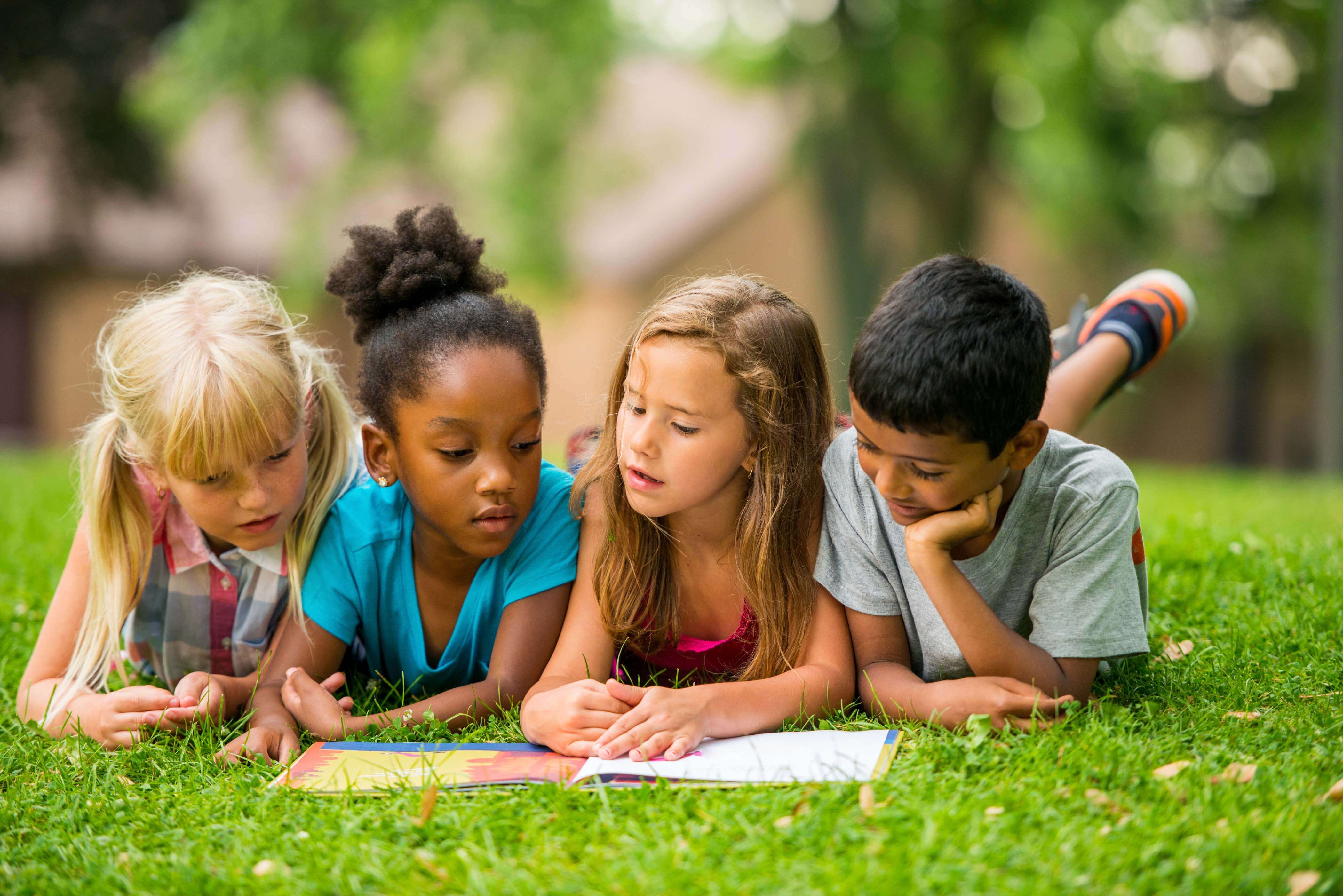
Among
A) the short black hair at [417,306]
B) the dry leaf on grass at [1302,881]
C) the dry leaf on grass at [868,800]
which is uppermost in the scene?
the short black hair at [417,306]

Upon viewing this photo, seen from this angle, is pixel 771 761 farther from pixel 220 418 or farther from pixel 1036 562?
pixel 220 418

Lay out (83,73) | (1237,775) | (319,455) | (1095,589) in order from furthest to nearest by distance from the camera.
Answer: (83,73) → (319,455) → (1095,589) → (1237,775)

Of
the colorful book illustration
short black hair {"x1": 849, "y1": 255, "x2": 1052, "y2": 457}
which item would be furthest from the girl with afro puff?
short black hair {"x1": 849, "y1": 255, "x2": 1052, "y2": 457}

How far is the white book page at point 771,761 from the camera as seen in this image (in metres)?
2.48

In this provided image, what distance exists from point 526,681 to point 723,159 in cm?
2048

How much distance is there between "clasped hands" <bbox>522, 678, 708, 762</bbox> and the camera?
2.63 m

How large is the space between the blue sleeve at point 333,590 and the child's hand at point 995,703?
A: 67.8 inches

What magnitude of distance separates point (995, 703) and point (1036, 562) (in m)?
0.47

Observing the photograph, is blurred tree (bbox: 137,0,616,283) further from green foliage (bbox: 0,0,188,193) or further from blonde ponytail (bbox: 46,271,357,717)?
blonde ponytail (bbox: 46,271,357,717)

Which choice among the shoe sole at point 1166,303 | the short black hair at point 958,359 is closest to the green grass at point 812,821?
the short black hair at point 958,359

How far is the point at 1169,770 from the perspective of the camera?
2.39 metres

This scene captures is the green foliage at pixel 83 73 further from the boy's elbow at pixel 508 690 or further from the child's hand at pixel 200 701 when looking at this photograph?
the boy's elbow at pixel 508 690

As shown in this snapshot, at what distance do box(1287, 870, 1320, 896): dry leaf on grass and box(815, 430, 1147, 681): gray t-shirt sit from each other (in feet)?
2.73

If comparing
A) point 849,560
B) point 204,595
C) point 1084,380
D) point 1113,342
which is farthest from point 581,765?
point 1113,342
